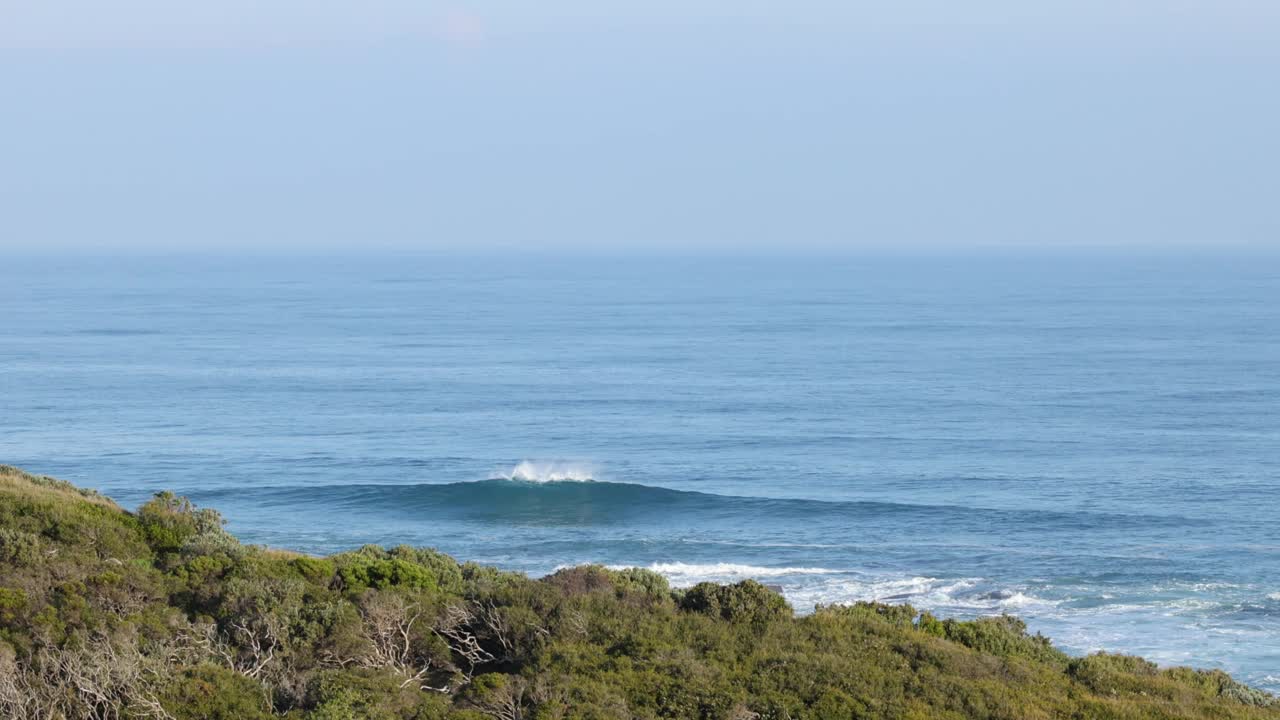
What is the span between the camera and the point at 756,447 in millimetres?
58719

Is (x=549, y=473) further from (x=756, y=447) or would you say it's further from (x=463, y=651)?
(x=463, y=651)

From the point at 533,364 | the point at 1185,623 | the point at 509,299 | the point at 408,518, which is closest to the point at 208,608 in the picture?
the point at 1185,623

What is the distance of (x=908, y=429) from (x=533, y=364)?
1233 inches

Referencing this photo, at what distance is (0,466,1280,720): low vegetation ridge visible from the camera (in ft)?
56.4

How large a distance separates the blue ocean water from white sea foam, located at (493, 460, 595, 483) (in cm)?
23

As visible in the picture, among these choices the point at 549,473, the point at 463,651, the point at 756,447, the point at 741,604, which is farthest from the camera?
the point at 756,447

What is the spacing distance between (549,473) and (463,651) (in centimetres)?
3403

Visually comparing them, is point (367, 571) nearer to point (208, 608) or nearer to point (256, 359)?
point (208, 608)

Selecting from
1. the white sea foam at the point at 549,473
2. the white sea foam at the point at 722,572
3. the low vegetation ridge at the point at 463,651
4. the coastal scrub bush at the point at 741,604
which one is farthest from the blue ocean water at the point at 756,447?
the coastal scrub bush at the point at 741,604

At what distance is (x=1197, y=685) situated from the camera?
2016cm

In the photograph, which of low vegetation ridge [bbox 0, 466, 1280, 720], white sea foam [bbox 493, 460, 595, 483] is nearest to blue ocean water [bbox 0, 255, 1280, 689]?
white sea foam [bbox 493, 460, 595, 483]

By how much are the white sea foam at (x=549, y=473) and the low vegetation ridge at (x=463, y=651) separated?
29.1 meters

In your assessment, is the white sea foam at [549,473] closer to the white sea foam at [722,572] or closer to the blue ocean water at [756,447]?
the blue ocean water at [756,447]

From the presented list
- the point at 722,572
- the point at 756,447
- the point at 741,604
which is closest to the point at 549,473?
the point at 756,447
